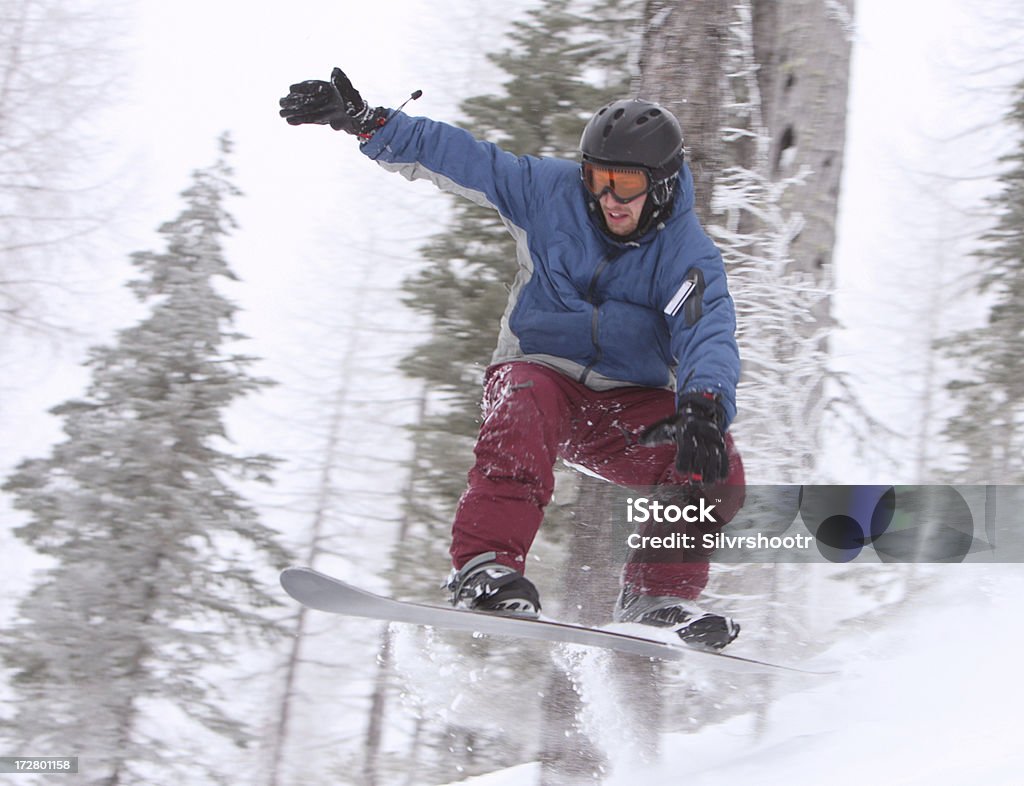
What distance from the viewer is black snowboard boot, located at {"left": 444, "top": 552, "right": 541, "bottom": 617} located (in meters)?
2.90

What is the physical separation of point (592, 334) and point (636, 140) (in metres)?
0.75

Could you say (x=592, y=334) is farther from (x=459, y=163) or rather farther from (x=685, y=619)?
(x=685, y=619)

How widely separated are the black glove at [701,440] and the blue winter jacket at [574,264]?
0.34 m

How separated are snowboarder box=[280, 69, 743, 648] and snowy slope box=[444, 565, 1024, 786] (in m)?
0.71

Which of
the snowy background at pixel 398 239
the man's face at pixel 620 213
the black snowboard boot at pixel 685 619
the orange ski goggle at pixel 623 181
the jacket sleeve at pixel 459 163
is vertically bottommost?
the black snowboard boot at pixel 685 619

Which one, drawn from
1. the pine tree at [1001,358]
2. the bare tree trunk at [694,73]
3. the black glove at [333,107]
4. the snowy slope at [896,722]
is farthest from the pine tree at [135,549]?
the pine tree at [1001,358]

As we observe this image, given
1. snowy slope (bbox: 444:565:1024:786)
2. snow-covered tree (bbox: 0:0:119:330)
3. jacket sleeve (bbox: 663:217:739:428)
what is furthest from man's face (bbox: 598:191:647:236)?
snow-covered tree (bbox: 0:0:119:330)

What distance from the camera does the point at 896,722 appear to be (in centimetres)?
358

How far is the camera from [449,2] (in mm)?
14523

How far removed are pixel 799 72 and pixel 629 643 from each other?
3976 millimetres

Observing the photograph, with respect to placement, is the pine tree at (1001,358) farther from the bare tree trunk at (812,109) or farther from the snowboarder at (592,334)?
the snowboarder at (592,334)

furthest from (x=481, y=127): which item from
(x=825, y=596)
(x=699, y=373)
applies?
(x=825, y=596)

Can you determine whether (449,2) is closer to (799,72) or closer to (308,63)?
(799,72)

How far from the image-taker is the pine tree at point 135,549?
10977 mm
